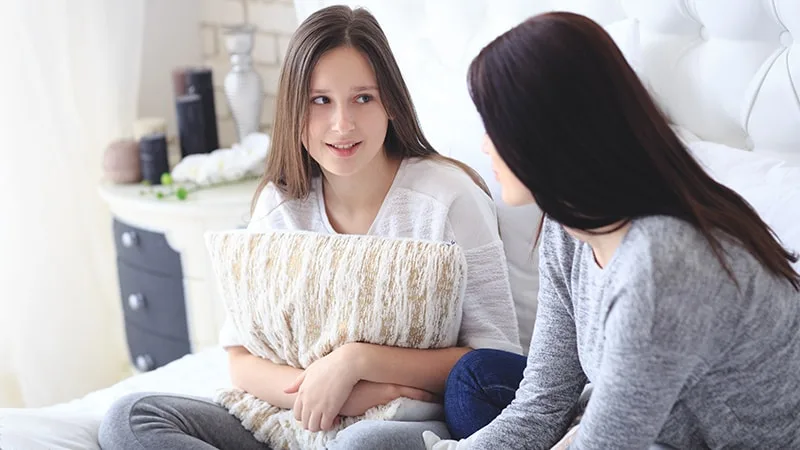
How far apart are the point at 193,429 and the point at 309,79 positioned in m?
0.54

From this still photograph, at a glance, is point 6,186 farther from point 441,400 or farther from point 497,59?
point 497,59

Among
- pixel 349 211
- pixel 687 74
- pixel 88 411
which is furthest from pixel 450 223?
pixel 88 411

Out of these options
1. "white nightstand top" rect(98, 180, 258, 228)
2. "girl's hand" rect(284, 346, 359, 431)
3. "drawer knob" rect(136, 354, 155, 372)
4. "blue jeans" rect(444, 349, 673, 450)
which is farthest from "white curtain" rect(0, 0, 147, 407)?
"blue jeans" rect(444, 349, 673, 450)

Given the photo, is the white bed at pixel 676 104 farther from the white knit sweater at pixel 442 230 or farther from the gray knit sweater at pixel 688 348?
the gray knit sweater at pixel 688 348

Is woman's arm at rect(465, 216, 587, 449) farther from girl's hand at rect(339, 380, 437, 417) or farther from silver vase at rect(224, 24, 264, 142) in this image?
silver vase at rect(224, 24, 264, 142)

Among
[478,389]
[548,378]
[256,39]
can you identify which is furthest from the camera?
[256,39]

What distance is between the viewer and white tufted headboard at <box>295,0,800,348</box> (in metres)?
1.21

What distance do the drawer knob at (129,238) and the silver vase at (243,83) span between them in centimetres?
40

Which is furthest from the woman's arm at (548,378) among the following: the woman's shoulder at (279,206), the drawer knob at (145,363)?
the drawer knob at (145,363)

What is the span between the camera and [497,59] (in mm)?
836

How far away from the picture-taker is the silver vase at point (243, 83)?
224cm

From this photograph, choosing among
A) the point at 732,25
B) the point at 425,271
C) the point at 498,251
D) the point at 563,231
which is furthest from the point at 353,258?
the point at 732,25

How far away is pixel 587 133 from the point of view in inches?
32.0

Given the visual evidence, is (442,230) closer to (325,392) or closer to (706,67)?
(325,392)
